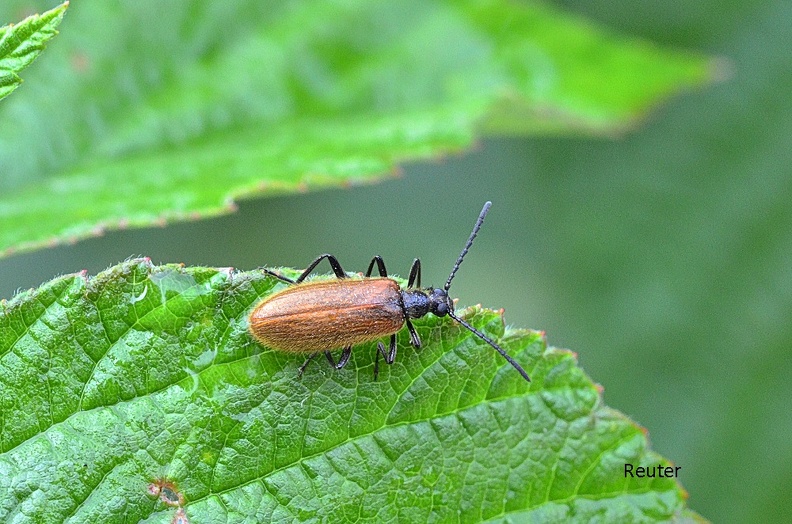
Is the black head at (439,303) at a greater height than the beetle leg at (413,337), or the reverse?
the black head at (439,303)

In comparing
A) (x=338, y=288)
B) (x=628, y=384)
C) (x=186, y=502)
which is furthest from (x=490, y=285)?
(x=186, y=502)

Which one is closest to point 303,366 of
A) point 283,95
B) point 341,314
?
point 341,314

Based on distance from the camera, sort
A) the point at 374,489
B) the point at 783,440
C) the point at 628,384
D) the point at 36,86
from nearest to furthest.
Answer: the point at 374,489 → the point at 36,86 → the point at 783,440 → the point at 628,384

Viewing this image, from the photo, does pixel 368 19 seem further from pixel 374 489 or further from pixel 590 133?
pixel 374 489

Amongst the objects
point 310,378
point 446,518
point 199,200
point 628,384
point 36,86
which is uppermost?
point 36,86

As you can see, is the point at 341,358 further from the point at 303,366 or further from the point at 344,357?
the point at 303,366

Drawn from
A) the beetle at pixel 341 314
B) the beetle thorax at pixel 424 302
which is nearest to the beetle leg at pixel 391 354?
the beetle at pixel 341 314

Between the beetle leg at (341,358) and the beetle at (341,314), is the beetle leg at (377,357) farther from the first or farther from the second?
the beetle leg at (341,358)
